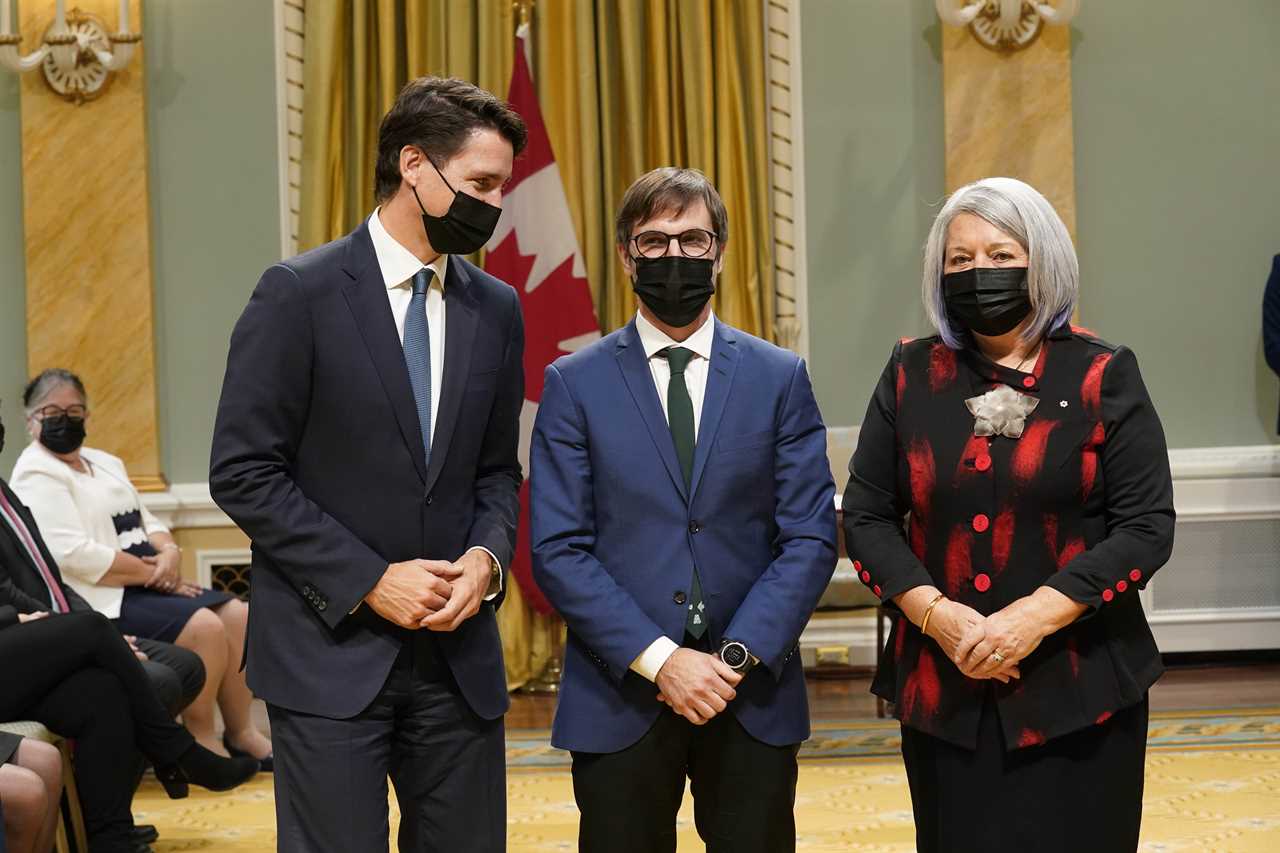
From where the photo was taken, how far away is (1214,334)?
611 centimetres

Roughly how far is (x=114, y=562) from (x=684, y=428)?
293cm

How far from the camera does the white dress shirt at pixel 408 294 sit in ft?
7.59

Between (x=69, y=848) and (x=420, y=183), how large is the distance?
2.35m

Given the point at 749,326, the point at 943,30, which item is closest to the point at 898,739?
the point at 749,326

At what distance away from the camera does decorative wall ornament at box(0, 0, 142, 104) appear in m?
5.85

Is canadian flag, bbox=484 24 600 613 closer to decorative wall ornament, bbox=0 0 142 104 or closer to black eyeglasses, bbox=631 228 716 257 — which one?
decorative wall ornament, bbox=0 0 142 104

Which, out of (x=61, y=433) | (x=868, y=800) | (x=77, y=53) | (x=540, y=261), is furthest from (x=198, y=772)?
(x=77, y=53)

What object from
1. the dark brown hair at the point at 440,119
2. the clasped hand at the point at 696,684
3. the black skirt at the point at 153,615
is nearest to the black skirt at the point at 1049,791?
the clasped hand at the point at 696,684

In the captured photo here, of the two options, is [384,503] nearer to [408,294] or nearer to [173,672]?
[408,294]

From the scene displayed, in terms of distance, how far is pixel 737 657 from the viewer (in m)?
2.32

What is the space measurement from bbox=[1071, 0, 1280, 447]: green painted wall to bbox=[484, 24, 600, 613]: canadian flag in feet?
7.19

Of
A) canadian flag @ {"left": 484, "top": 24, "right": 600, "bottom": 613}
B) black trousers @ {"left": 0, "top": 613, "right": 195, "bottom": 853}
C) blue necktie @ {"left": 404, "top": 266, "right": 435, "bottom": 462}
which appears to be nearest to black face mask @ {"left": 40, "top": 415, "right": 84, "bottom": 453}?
black trousers @ {"left": 0, "top": 613, "right": 195, "bottom": 853}

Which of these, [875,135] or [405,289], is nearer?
[405,289]

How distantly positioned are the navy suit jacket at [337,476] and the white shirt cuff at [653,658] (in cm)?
24
